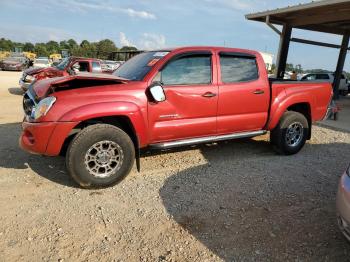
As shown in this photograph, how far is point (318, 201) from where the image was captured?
4375 millimetres

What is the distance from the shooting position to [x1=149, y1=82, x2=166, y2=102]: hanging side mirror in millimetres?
4609

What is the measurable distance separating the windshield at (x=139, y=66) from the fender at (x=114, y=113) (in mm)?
526

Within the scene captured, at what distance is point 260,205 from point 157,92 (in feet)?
6.11

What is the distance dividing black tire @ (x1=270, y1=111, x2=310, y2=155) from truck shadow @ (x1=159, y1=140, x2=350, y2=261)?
0.17m

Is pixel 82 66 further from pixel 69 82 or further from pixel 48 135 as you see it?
pixel 48 135

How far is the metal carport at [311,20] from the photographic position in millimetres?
11401

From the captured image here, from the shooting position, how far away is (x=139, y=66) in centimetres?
519

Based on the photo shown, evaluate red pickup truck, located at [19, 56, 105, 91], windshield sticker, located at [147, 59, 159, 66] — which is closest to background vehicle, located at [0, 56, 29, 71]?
red pickup truck, located at [19, 56, 105, 91]

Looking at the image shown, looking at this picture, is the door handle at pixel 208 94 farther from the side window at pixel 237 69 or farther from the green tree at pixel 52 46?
the green tree at pixel 52 46

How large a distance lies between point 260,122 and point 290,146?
84 cm

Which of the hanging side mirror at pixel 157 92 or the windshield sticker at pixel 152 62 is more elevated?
the windshield sticker at pixel 152 62

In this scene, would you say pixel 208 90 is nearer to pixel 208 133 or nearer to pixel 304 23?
pixel 208 133

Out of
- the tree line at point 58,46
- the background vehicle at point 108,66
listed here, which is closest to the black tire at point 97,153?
the background vehicle at point 108,66

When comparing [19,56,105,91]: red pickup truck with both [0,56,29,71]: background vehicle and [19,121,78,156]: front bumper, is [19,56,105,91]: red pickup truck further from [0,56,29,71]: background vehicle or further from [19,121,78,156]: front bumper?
[0,56,29,71]: background vehicle
